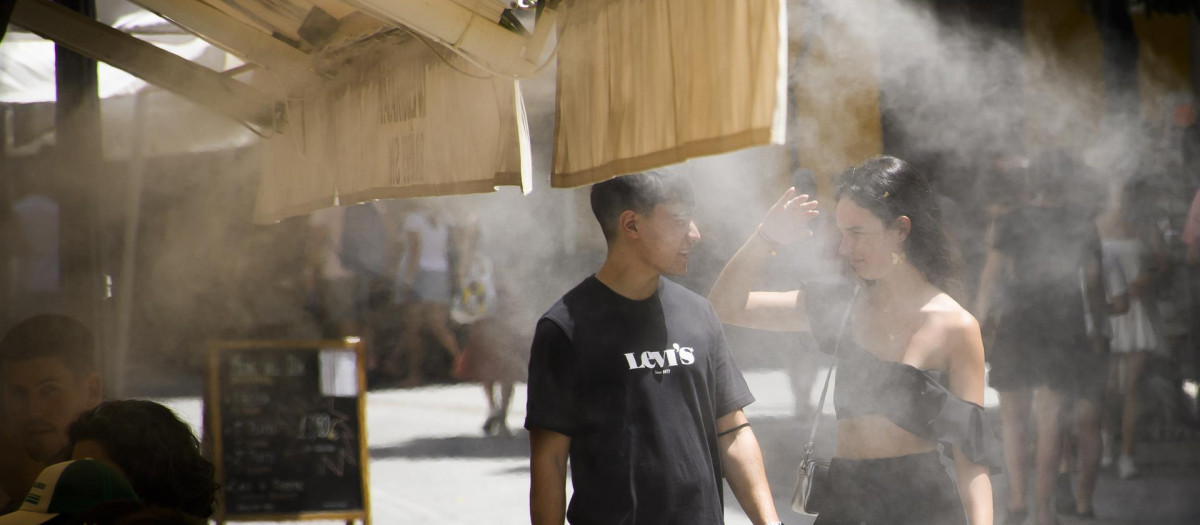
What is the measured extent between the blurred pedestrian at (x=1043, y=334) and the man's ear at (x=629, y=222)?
9.45 ft

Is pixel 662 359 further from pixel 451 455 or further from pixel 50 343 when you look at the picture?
pixel 451 455

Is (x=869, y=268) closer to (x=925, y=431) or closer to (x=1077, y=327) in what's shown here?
(x=925, y=431)

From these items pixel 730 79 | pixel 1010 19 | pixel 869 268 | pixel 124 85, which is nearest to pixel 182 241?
pixel 124 85

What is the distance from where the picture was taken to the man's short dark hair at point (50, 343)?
300cm

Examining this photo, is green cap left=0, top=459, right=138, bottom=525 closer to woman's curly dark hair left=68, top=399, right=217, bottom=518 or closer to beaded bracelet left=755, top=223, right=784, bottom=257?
woman's curly dark hair left=68, top=399, right=217, bottom=518

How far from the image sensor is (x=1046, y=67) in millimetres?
6098

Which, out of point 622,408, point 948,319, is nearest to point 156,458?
point 622,408

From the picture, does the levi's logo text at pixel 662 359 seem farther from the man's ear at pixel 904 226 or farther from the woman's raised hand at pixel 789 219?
the man's ear at pixel 904 226

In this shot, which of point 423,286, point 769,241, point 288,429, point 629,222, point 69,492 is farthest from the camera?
point 423,286

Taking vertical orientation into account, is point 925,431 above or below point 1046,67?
below

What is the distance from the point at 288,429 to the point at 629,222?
7.11 feet

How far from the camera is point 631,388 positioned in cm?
248

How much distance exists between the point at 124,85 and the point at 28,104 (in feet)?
1.31

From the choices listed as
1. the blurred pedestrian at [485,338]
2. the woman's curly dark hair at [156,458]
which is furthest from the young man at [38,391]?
the blurred pedestrian at [485,338]
